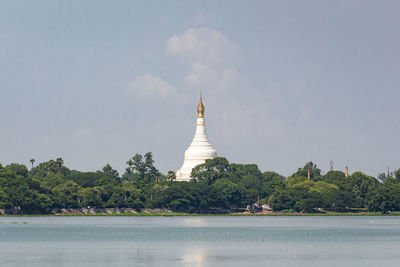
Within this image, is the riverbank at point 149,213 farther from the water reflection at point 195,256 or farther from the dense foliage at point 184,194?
the water reflection at point 195,256

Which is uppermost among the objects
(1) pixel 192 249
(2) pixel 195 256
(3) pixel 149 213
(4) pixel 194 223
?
(3) pixel 149 213

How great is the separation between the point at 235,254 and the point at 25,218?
8681 cm

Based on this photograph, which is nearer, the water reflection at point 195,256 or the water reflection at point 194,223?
the water reflection at point 195,256

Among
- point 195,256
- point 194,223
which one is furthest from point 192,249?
point 194,223

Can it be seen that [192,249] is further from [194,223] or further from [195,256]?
[194,223]

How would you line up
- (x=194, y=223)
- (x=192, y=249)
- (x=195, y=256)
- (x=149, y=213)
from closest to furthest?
(x=195, y=256)
(x=192, y=249)
(x=194, y=223)
(x=149, y=213)

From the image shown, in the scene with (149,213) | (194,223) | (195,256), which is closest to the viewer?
(195,256)

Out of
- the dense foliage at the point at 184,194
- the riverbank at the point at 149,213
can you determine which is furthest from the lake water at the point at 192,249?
the riverbank at the point at 149,213

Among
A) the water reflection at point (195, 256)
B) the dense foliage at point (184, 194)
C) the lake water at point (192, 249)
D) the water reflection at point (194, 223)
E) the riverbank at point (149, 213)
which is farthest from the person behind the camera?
the riverbank at point (149, 213)

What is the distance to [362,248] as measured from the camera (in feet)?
249

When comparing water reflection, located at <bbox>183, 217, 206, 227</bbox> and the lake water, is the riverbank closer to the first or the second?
water reflection, located at <bbox>183, 217, 206, 227</bbox>

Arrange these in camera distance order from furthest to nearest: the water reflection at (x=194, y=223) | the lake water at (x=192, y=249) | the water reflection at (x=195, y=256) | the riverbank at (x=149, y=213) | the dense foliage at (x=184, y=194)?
the riverbank at (x=149, y=213), the dense foliage at (x=184, y=194), the water reflection at (x=194, y=223), the lake water at (x=192, y=249), the water reflection at (x=195, y=256)

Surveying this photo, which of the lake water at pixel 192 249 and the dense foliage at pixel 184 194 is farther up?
the dense foliage at pixel 184 194

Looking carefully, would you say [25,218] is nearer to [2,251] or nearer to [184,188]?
[184,188]
